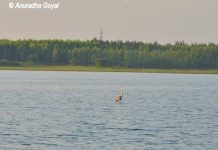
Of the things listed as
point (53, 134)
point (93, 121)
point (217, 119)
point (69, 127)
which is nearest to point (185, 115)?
point (217, 119)

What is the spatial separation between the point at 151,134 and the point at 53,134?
6.91 metres

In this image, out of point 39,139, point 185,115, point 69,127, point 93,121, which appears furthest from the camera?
point 185,115

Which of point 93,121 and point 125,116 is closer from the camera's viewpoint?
point 93,121

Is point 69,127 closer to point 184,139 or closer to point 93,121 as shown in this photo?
point 93,121

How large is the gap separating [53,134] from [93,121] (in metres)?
9.82

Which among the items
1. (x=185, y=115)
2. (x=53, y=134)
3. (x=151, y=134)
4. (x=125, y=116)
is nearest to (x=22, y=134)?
(x=53, y=134)

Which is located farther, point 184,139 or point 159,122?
point 159,122

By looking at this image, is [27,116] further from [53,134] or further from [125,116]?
[53,134]

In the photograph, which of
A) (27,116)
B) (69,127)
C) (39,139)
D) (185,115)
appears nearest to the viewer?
(39,139)

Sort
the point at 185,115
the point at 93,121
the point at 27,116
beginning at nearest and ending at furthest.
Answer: the point at 93,121, the point at 27,116, the point at 185,115

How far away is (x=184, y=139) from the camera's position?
49438mm

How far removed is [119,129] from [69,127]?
385 cm

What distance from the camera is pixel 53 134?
50.9m

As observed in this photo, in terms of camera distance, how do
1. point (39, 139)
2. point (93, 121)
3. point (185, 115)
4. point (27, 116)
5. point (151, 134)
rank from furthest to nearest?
point (185, 115), point (27, 116), point (93, 121), point (151, 134), point (39, 139)
